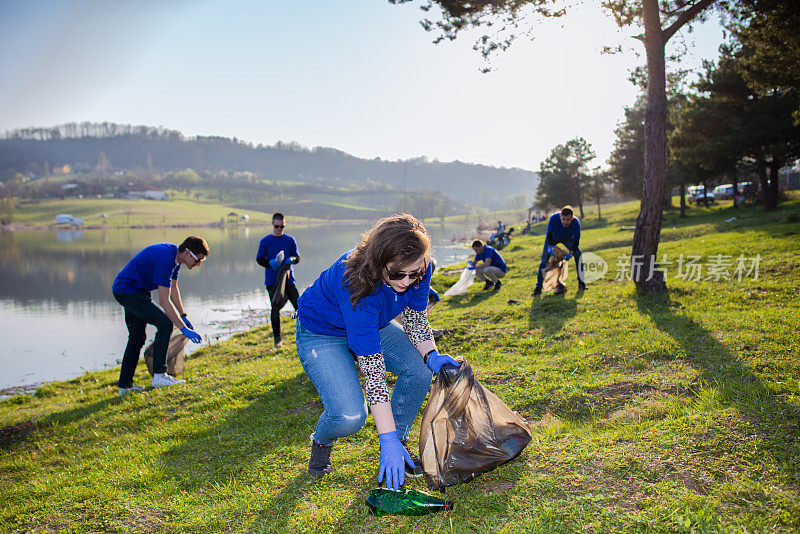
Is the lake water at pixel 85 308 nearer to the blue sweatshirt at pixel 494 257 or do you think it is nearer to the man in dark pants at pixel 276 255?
the man in dark pants at pixel 276 255

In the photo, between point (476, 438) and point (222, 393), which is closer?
point (476, 438)

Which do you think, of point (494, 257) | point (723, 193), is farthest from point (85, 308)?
point (723, 193)

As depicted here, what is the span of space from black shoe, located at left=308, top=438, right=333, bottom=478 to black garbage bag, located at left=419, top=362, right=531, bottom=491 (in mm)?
782

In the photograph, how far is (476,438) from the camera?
3.11 m

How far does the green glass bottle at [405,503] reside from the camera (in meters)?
2.81

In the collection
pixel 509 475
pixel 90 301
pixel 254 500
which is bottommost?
pixel 90 301

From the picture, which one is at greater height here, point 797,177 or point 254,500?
point 797,177

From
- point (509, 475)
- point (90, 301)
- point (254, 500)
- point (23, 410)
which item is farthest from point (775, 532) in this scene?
point (90, 301)

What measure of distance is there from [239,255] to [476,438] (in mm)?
37628

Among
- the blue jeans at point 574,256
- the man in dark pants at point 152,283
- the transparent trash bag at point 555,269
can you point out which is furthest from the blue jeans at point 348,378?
the transparent trash bag at point 555,269

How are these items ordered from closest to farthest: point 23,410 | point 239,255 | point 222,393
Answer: point 222,393 < point 23,410 < point 239,255

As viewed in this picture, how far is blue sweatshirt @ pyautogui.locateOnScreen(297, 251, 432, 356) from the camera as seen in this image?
2.76 m

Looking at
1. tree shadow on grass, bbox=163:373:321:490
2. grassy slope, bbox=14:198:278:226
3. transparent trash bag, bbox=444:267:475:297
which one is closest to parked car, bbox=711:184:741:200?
transparent trash bag, bbox=444:267:475:297

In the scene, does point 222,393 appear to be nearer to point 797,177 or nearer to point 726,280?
point 726,280
